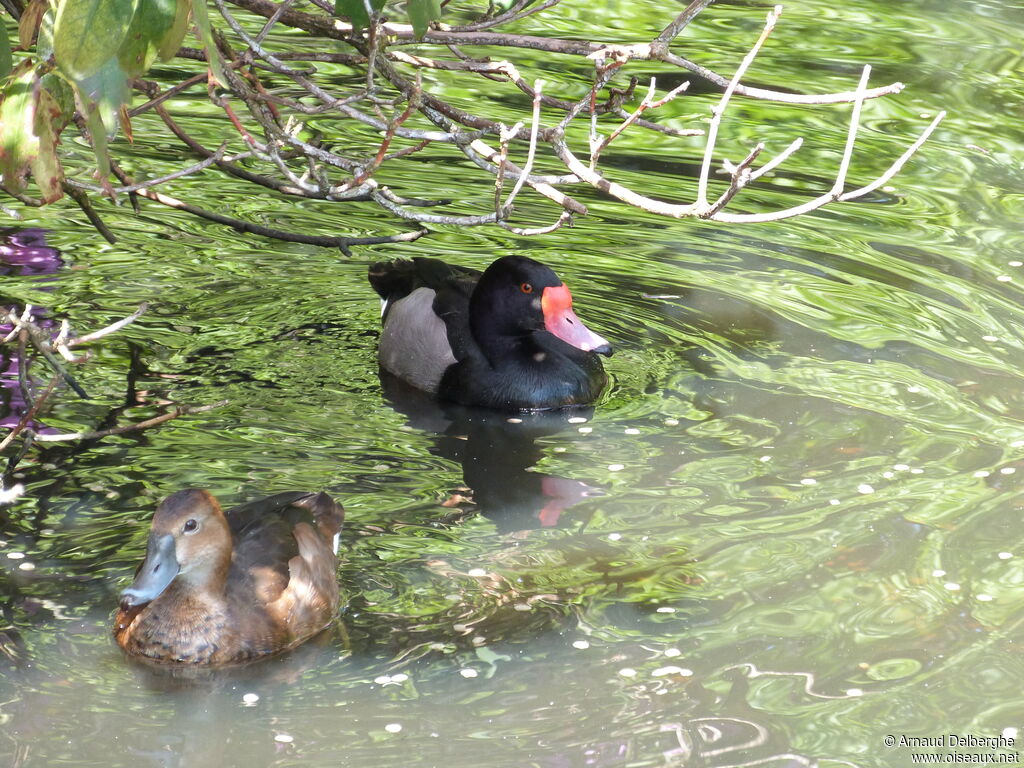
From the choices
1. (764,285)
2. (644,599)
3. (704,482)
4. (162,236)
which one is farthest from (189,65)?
(644,599)

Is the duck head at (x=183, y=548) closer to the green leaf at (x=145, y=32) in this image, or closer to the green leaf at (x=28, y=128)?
the green leaf at (x=28, y=128)

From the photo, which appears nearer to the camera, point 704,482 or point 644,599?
point 644,599

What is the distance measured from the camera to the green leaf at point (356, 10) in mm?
3426

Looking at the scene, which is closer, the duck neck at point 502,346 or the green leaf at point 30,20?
the green leaf at point 30,20

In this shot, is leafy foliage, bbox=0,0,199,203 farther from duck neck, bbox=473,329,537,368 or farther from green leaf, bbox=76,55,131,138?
duck neck, bbox=473,329,537,368

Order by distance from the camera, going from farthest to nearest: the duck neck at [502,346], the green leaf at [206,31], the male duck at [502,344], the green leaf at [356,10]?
the duck neck at [502,346], the male duck at [502,344], the green leaf at [356,10], the green leaf at [206,31]

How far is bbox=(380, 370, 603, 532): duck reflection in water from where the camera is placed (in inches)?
224

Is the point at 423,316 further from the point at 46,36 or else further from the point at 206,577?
the point at 46,36

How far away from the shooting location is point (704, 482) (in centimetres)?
585

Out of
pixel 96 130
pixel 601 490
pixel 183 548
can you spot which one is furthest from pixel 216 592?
pixel 96 130

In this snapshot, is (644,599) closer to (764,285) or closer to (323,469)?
(323,469)

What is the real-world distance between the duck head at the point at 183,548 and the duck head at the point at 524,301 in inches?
103

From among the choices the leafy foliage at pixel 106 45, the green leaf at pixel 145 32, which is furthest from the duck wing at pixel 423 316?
the green leaf at pixel 145 32

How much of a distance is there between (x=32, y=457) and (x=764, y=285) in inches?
167
